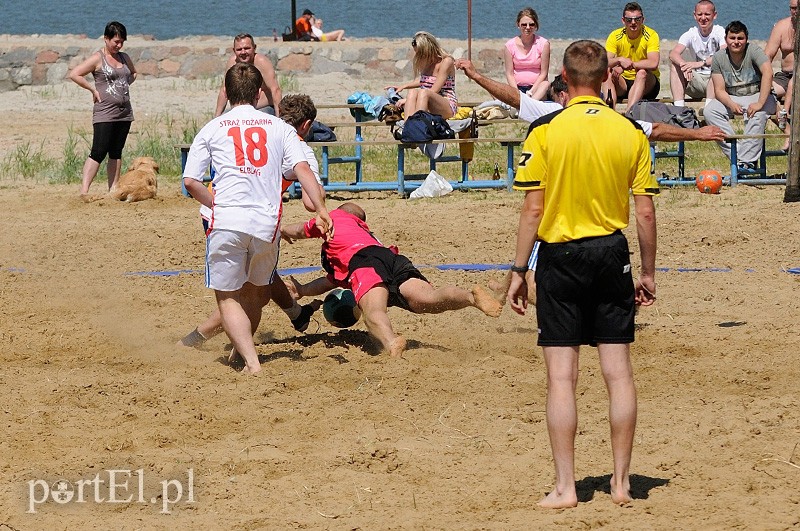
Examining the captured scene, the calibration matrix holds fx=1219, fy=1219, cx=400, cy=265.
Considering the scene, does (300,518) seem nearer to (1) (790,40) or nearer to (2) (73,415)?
(2) (73,415)

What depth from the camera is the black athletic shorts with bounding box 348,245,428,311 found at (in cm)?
760

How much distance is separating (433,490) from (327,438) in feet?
A: 2.88

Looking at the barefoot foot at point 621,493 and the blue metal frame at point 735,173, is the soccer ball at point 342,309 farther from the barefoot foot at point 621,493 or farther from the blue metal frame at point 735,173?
the blue metal frame at point 735,173

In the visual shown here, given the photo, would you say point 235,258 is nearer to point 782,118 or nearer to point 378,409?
point 378,409

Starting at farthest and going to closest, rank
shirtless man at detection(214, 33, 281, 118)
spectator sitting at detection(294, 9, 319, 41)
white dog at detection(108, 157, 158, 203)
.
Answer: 1. spectator sitting at detection(294, 9, 319, 41)
2. white dog at detection(108, 157, 158, 203)
3. shirtless man at detection(214, 33, 281, 118)

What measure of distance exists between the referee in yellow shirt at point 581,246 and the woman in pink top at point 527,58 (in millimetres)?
9435

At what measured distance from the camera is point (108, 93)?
14109 mm

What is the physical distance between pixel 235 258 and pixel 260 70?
264 inches

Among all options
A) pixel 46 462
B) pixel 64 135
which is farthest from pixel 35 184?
pixel 46 462

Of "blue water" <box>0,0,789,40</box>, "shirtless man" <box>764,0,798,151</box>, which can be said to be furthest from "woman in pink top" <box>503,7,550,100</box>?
"blue water" <box>0,0,789,40</box>

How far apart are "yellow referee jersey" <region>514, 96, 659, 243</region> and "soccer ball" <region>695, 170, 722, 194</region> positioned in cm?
893

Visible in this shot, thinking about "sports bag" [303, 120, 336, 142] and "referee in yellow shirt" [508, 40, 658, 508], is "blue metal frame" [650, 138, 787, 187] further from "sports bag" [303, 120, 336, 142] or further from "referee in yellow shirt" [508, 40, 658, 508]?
"referee in yellow shirt" [508, 40, 658, 508]

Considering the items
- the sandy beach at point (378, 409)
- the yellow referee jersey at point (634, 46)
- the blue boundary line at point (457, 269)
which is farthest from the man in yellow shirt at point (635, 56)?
the blue boundary line at point (457, 269)

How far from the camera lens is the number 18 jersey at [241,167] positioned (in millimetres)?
7031
